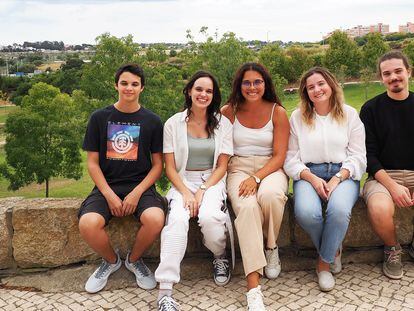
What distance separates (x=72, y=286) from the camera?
153 inches

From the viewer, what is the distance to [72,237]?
4102mm

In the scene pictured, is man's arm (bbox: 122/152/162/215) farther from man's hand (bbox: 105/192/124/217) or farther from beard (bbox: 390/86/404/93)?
beard (bbox: 390/86/404/93)

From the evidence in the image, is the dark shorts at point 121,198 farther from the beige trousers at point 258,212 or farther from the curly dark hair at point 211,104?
the curly dark hair at point 211,104

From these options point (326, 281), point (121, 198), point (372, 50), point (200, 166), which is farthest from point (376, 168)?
point (372, 50)

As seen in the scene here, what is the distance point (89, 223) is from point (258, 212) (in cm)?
136

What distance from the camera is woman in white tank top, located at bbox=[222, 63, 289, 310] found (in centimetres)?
358

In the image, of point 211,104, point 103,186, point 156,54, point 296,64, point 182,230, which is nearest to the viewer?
point 182,230

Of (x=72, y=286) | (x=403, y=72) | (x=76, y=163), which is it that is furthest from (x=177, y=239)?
(x=76, y=163)

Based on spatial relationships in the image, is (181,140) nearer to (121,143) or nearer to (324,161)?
(121,143)

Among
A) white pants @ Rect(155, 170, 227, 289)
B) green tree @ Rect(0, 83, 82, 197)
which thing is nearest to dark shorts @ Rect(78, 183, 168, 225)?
white pants @ Rect(155, 170, 227, 289)

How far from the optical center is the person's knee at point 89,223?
3.68 m

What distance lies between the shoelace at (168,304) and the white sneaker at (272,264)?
2.96 feet

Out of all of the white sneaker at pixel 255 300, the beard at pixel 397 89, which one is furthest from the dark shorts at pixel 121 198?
the beard at pixel 397 89

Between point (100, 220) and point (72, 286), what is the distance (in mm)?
662
